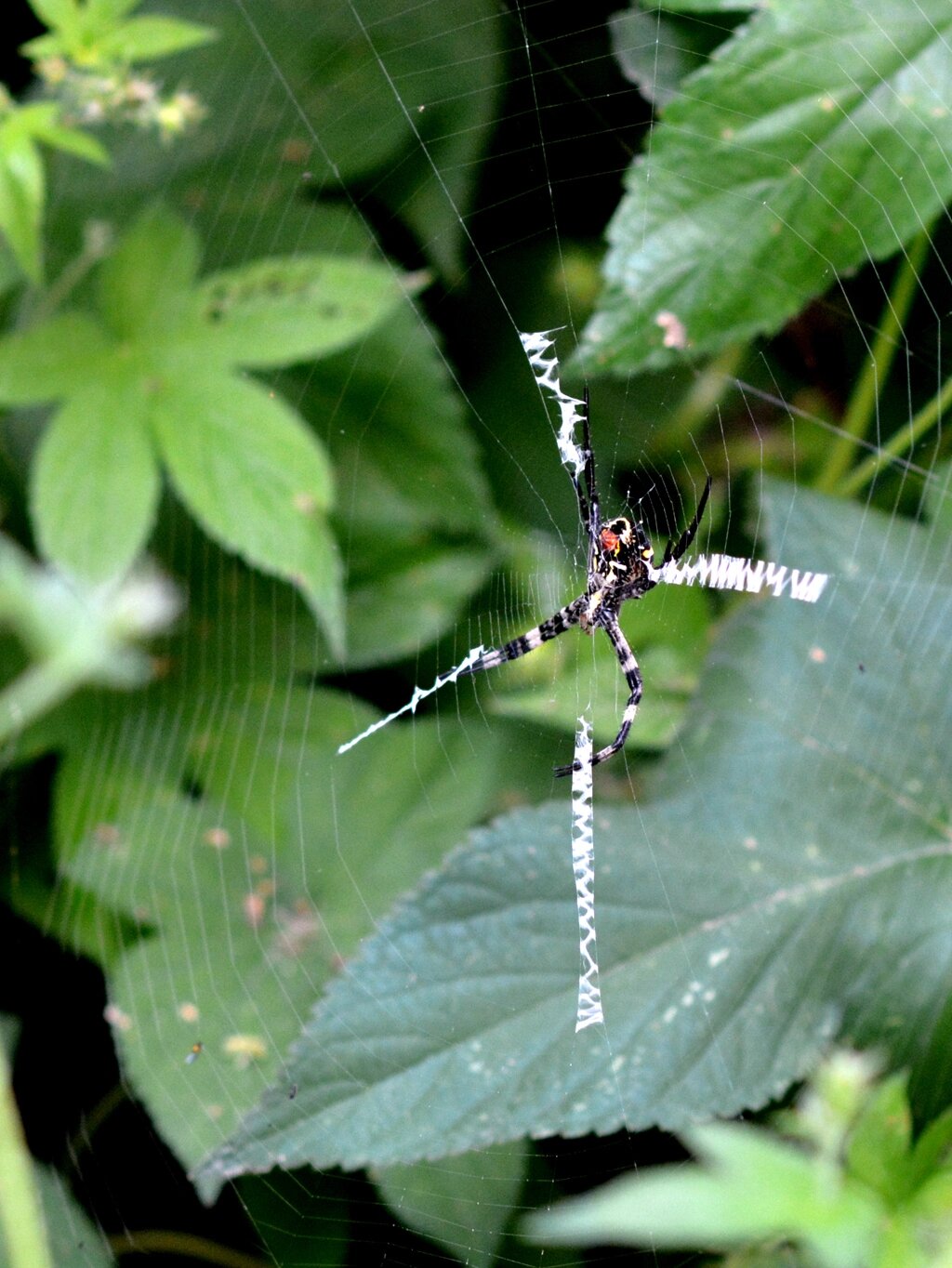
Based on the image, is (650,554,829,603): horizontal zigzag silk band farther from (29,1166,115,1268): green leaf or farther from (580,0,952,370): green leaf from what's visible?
(29,1166,115,1268): green leaf

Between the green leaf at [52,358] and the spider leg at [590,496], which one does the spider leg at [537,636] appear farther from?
the green leaf at [52,358]

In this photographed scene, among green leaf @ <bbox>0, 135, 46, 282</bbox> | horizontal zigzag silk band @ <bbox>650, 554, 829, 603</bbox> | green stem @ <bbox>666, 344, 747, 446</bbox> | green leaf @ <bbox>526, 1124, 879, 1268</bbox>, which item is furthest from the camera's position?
green stem @ <bbox>666, 344, 747, 446</bbox>

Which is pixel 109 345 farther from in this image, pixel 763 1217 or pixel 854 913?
pixel 763 1217

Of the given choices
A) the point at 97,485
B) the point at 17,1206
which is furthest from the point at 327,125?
the point at 17,1206

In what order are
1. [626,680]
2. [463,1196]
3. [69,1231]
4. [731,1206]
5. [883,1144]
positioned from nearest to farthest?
[731,1206] < [883,1144] < [463,1196] < [69,1231] < [626,680]

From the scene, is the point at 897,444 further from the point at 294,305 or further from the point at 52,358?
the point at 52,358

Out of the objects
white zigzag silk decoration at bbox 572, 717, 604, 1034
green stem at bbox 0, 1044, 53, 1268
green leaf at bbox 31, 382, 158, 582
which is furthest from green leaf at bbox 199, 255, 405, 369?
green stem at bbox 0, 1044, 53, 1268

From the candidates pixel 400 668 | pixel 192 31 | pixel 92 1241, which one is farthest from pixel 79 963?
pixel 192 31
